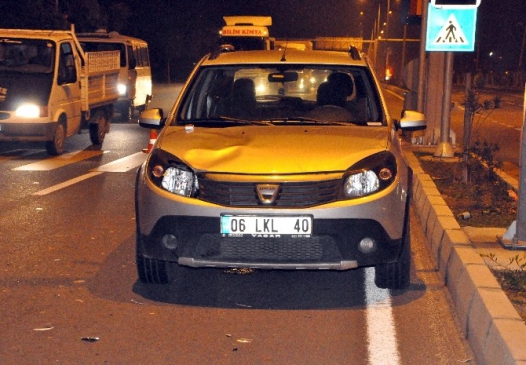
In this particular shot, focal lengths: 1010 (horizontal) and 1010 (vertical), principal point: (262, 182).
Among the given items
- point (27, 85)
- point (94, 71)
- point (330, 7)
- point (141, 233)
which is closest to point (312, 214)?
point (141, 233)

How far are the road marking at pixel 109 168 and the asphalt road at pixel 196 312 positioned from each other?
2.70 m

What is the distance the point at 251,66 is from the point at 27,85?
8.45 meters

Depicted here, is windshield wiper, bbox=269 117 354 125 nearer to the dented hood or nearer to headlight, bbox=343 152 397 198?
the dented hood

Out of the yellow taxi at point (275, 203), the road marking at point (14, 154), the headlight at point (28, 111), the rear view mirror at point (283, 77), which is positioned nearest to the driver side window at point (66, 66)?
the headlight at point (28, 111)

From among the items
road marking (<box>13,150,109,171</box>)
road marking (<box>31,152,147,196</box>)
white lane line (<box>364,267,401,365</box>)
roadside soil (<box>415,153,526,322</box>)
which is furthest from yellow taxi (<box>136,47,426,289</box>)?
road marking (<box>13,150,109,171</box>)

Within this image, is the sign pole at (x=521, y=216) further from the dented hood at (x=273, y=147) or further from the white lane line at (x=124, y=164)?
the white lane line at (x=124, y=164)

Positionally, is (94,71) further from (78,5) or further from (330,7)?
(330,7)

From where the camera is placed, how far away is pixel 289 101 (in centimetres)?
797

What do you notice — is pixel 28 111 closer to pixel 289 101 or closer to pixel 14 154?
pixel 14 154

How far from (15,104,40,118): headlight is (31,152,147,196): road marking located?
1.41 m

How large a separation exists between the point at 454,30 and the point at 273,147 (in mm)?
7986

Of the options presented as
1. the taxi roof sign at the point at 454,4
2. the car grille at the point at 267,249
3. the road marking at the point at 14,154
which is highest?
the taxi roof sign at the point at 454,4

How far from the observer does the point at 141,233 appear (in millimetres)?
6586

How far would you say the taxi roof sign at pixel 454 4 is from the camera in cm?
1262
